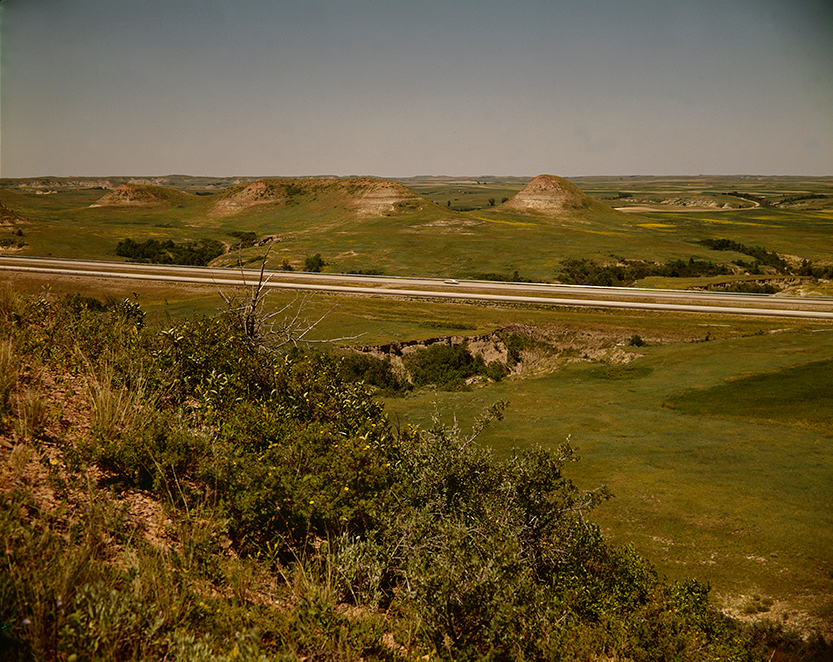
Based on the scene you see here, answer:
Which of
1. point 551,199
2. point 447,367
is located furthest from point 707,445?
point 551,199

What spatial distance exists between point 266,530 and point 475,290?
174 feet

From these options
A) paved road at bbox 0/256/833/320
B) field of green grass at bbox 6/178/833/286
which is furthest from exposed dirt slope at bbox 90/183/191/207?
paved road at bbox 0/256/833/320

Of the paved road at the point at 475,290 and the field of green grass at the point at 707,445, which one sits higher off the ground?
the paved road at the point at 475,290

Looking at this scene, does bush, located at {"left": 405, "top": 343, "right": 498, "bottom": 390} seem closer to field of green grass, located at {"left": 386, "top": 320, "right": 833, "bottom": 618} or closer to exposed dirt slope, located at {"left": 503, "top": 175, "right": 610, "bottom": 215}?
field of green grass, located at {"left": 386, "top": 320, "right": 833, "bottom": 618}

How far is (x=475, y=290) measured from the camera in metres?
59.5

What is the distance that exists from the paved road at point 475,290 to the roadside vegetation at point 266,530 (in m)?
40.9

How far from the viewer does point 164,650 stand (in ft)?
16.1

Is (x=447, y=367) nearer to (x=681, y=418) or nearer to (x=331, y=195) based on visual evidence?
(x=681, y=418)

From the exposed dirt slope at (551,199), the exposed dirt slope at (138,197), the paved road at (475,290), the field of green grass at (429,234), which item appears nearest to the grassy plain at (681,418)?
the field of green grass at (429,234)

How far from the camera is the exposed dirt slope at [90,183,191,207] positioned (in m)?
156

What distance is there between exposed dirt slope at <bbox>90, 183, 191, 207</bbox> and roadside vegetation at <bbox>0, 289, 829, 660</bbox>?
164967 mm

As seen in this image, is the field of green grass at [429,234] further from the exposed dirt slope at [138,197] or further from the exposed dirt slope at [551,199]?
the exposed dirt slope at [551,199]

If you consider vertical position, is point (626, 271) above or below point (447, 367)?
above

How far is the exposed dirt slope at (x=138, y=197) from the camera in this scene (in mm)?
156000
